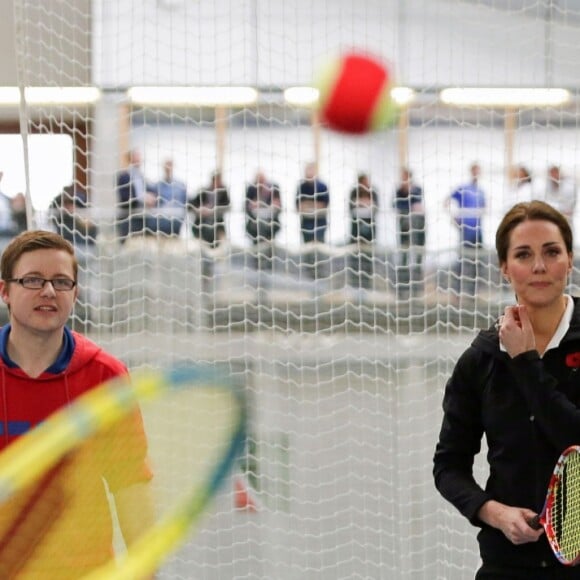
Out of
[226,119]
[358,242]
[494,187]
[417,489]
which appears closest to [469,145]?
[494,187]

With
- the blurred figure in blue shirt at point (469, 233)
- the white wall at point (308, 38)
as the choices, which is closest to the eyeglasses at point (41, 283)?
the white wall at point (308, 38)

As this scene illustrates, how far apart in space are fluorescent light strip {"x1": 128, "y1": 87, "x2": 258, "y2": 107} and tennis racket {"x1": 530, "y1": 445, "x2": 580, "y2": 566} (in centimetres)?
296

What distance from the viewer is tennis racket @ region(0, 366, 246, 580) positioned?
8.07 feet

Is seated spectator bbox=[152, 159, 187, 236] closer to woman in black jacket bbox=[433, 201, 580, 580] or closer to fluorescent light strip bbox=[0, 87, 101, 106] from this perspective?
fluorescent light strip bbox=[0, 87, 101, 106]

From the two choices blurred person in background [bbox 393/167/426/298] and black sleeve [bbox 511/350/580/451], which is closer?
black sleeve [bbox 511/350/580/451]

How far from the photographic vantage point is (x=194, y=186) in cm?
546

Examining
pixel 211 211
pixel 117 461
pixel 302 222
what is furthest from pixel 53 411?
pixel 302 222

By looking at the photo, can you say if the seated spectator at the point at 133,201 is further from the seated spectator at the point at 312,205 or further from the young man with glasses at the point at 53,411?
the young man with glasses at the point at 53,411

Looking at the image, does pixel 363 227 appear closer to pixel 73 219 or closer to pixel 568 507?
pixel 73 219

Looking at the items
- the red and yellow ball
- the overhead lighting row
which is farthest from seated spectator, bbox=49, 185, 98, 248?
the red and yellow ball

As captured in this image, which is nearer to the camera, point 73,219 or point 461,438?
point 461,438

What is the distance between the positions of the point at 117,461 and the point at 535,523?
92 centimetres

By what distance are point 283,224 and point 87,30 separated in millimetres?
1177

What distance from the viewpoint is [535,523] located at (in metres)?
2.69
